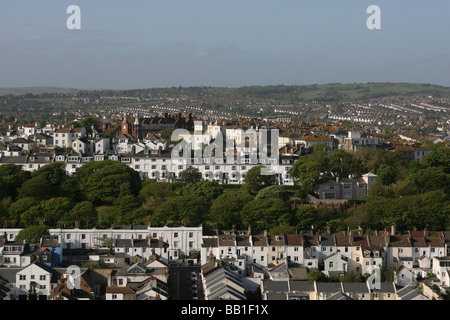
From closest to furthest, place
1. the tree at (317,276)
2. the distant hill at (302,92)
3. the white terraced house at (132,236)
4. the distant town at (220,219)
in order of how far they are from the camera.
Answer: the distant town at (220,219)
the tree at (317,276)
the white terraced house at (132,236)
the distant hill at (302,92)

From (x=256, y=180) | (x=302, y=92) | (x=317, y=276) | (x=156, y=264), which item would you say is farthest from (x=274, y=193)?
(x=302, y=92)

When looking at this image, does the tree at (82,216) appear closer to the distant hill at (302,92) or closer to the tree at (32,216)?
the tree at (32,216)

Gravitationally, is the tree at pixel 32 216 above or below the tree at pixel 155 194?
below

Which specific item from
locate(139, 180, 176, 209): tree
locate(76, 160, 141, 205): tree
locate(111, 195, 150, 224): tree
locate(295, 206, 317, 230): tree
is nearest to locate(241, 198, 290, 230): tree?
locate(295, 206, 317, 230): tree

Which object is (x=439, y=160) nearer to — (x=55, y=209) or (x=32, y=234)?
(x=55, y=209)

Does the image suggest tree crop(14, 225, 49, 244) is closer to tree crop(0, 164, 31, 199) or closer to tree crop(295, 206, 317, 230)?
tree crop(0, 164, 31, 199)

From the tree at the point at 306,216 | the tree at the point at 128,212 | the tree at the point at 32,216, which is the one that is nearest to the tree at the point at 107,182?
the tree at the point at 128,212
